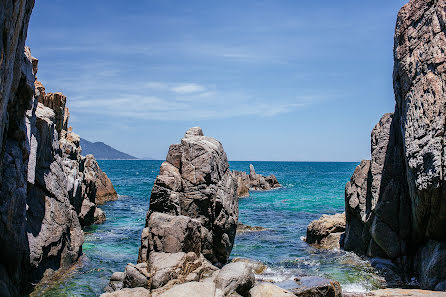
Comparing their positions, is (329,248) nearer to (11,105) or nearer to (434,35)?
(434,35)

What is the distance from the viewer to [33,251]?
15688 millimetres

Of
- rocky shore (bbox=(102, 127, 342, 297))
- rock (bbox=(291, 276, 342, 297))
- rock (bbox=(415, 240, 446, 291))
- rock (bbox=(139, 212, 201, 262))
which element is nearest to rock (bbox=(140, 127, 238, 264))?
rocky shore (bbox=(102, 127, 342, 297))

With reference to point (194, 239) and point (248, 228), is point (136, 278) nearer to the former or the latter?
point (194, 239)

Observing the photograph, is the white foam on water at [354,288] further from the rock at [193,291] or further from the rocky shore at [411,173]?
the rock at [193,291]

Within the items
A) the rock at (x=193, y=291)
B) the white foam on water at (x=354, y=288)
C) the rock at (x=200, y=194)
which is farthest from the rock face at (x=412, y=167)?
the rock at (x=193, y=291)

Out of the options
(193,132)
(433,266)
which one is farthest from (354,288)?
(193,132)

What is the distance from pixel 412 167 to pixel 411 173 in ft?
1.77

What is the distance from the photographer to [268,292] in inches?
488

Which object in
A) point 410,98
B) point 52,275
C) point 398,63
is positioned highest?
point 398,63

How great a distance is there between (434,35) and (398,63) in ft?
9.03

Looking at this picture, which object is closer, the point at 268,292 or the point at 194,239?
the point at 268,292

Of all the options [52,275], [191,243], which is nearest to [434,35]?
[191,243]

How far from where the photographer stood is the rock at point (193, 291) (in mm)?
11305

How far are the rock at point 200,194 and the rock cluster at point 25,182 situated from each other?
14.4 feet
